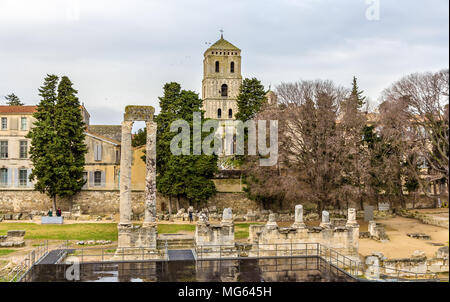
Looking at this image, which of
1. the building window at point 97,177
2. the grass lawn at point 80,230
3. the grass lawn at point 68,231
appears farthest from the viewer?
the building window at point 97,177

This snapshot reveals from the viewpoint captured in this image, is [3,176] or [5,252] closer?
[5,252]

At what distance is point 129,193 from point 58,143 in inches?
757

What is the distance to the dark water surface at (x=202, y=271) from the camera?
752 inches

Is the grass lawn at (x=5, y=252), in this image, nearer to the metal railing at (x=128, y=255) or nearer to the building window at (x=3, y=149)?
the metal railing at (x=128, y=255)

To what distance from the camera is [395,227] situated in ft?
122

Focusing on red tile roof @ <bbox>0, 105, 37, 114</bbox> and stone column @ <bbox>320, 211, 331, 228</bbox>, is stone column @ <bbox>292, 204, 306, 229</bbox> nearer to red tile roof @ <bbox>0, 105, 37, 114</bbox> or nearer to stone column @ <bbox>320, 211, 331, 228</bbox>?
stone column @ <bbox>320, 211, 331, 228</bbox>

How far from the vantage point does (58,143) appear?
41000 mm

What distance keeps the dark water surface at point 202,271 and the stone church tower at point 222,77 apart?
180 feet

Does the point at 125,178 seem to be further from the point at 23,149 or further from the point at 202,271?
the point at 23,149

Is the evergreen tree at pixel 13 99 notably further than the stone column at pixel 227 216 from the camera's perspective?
Yes

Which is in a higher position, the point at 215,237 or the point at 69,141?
the point at 69,141

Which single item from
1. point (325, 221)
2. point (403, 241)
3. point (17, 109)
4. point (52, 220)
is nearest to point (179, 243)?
point (325, 221)

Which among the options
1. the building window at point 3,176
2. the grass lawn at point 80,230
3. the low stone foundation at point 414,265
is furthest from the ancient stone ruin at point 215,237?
the building window at point 3,176

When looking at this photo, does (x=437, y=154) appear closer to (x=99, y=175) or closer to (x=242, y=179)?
(x=242, y=179)
